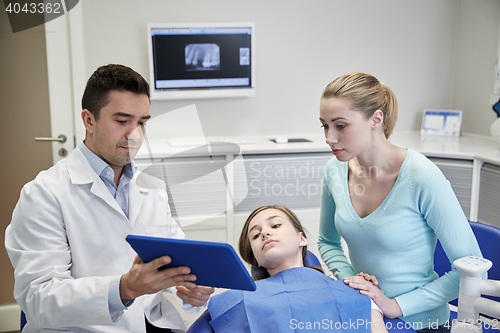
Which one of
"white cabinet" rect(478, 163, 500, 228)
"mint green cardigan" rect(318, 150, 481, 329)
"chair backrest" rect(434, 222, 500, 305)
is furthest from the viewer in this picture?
Answer: "white cabinet" rect(478, 163, 500, 228)

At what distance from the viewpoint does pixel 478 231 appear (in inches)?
55.3

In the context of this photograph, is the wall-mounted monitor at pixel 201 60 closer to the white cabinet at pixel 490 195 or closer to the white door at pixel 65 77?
the white door at pixel 65 77

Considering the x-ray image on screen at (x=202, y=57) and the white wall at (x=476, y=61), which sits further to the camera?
the white wall at (x=476, y=61)

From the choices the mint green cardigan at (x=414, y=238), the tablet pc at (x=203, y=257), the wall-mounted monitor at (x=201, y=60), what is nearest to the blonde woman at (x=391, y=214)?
the mint green cardigan at (x=414, y=238)

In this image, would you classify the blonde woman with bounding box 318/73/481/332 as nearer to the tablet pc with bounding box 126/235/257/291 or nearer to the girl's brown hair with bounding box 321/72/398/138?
the girl's brown hair with bounding box 321/72/398/138

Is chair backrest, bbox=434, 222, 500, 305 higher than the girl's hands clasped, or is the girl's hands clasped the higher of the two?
chair backrest, bbox=434, 222, 500, 305

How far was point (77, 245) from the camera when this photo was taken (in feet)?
3.98

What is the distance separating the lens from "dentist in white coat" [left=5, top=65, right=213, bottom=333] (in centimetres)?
109

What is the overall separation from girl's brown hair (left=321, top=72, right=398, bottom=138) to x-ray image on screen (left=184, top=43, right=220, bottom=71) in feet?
5.15

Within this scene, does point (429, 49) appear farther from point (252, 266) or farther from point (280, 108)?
point (252, 266)

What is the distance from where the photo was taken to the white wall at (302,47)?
9.05ft

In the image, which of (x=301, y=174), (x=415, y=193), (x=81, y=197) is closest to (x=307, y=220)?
(x=301, y=174)

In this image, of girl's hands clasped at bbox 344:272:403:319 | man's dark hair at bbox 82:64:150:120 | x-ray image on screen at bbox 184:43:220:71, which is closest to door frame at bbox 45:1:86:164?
x-ray image on screen at bbox 184:43:220:71

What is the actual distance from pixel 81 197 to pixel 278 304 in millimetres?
655
